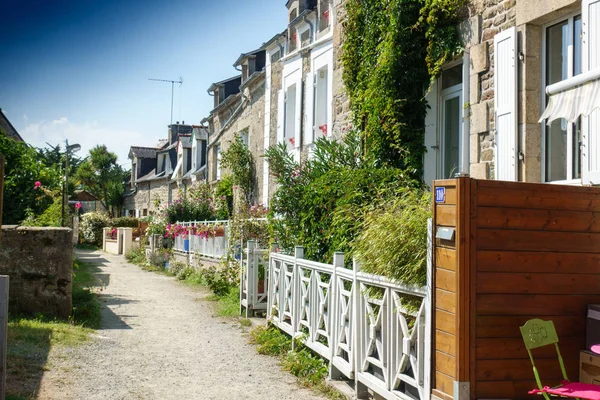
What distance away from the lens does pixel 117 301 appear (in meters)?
12.1

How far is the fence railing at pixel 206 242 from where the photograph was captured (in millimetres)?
15758

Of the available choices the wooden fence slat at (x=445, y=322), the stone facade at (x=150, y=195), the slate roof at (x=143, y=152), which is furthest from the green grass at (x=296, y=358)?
the slate roof at (x=143, y=152)

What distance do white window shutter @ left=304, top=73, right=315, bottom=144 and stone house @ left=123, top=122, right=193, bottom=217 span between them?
19.0 m

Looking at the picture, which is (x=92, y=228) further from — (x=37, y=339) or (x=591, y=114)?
(x=591, y=114)

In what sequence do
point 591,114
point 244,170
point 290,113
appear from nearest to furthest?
point 591,114 < point 290,113 < point 244,170

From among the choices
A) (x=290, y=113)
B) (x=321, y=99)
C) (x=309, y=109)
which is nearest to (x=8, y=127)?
(x=290, y=113)

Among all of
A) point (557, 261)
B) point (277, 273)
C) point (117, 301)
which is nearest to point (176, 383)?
point (277, 273)

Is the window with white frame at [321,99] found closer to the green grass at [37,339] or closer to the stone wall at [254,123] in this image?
the stone wall at [254,123]

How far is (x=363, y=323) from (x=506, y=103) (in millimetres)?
2989

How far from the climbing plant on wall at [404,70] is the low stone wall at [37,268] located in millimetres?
4684

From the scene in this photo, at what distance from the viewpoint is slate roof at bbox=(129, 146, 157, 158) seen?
43656 mm

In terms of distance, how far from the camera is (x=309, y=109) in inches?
553

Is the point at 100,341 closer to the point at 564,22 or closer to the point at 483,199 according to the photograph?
the point at 483,199

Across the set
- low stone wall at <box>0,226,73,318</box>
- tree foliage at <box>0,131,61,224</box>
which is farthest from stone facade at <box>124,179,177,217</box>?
low stone wall at <box>0,226,73,318</box>
